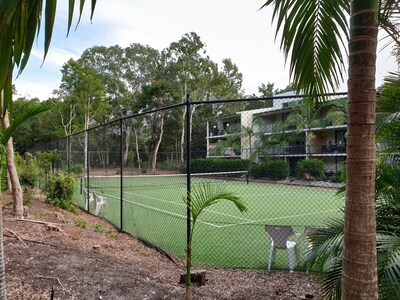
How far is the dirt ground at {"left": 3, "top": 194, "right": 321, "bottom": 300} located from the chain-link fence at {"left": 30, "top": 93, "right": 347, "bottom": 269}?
2.05 ft

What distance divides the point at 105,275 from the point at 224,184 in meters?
1.87

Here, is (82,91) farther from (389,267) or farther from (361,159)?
(361,159)

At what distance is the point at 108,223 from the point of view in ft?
30.6

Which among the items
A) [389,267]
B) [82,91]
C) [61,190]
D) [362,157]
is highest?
[82,91]

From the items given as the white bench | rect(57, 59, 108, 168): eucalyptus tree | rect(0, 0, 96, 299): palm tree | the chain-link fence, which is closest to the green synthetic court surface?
the chain-link fence

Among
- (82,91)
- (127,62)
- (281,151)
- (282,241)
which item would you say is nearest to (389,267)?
(282,241)

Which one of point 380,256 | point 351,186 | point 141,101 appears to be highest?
point 141,101

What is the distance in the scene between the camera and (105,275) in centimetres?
423

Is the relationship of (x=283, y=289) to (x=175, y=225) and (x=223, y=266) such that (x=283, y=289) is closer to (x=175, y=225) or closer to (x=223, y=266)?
(x=223, y=266)

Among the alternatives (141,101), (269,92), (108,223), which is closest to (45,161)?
(108,223)

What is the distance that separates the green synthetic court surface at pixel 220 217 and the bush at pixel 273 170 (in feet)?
3.50

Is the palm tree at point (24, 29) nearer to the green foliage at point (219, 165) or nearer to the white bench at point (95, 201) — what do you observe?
the white bench at point (95, 201)

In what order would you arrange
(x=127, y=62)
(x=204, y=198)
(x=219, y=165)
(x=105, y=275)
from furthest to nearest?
1. (x=127, y=62)
2. (x=219, y=165)
3. (x=105, y=275)
4. (x=204, y=198)

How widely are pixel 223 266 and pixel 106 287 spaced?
261 cm
